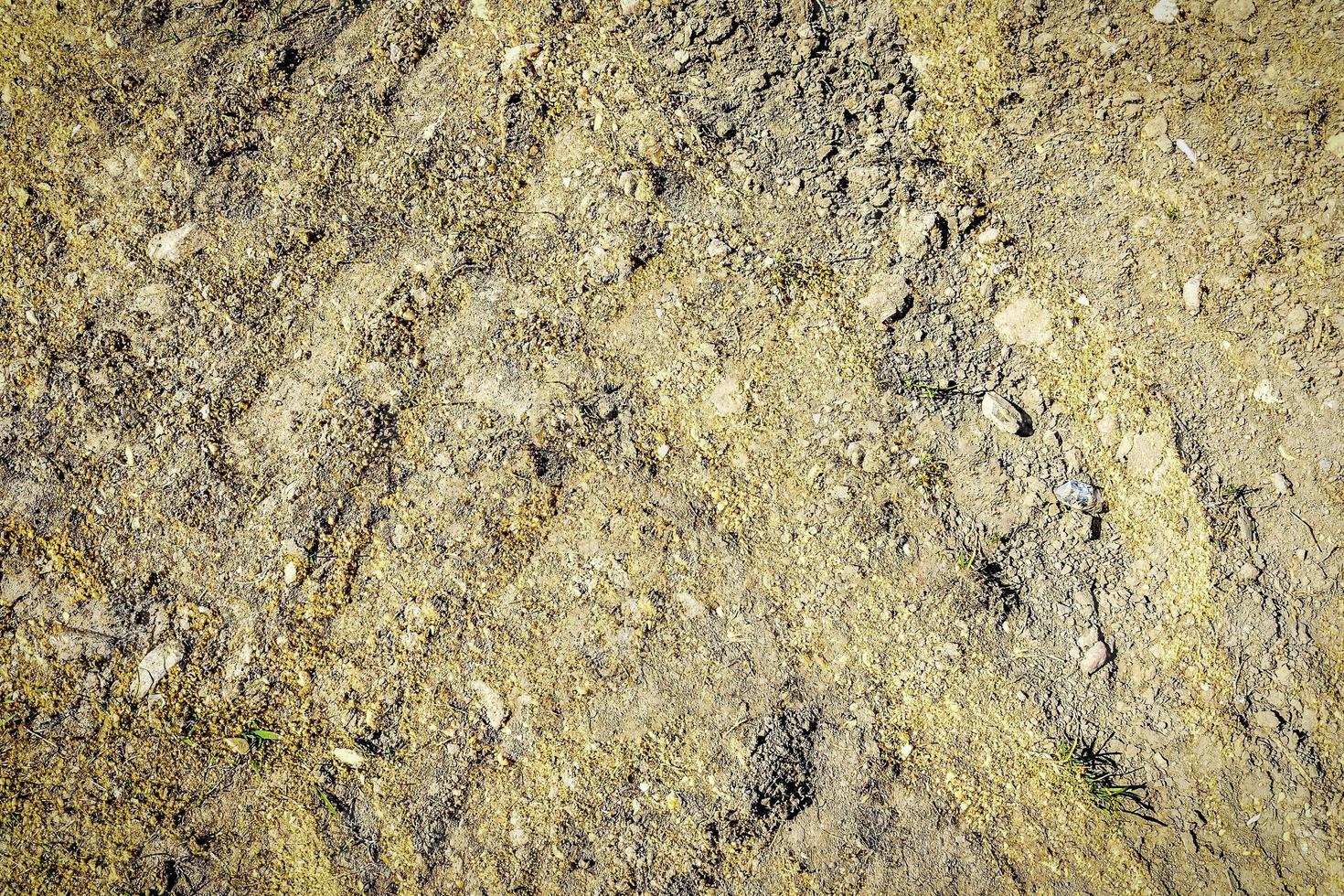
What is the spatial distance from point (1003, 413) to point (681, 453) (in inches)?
39.5

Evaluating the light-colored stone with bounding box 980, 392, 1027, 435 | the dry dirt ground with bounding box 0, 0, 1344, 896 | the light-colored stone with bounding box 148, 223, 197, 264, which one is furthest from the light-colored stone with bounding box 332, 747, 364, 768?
the light-colored stone with bounding box 980, 392, 1027, 435

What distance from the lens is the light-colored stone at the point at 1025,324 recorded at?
2369 millimetres

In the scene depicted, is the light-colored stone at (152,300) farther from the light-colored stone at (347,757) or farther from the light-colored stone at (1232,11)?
the light-colored stone at (1232,11)

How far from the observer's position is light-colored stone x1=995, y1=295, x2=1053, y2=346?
237 cm

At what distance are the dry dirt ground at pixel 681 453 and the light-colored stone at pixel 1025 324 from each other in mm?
11

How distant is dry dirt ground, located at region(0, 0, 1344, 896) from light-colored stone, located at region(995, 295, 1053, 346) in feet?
0.04

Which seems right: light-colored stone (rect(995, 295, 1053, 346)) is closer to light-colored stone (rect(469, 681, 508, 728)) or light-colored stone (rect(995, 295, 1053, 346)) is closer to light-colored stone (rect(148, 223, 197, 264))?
light-colored stone (rect(469, 681, 508, 728))

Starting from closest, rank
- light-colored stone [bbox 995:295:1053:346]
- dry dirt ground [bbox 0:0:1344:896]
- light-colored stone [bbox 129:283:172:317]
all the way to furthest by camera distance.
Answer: dry dirt ground [bbox 0:0:1344:896]
light-colored stone [bbox 995:295:1053:346]
light-colored stone [bbox 129:283:172:317]

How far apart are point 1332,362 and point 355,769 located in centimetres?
323

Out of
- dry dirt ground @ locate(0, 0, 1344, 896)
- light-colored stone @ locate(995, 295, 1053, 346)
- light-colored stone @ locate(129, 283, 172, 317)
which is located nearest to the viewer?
dry dirt ground @ locate(0, 0, 1344, 896)

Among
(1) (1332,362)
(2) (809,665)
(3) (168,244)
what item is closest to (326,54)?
(3) (168,244)

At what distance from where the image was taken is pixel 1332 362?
2275mm

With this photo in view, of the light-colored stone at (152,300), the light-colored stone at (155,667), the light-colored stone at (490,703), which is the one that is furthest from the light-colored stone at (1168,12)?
the light-colored stone at (155,667)

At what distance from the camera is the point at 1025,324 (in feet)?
7.80
